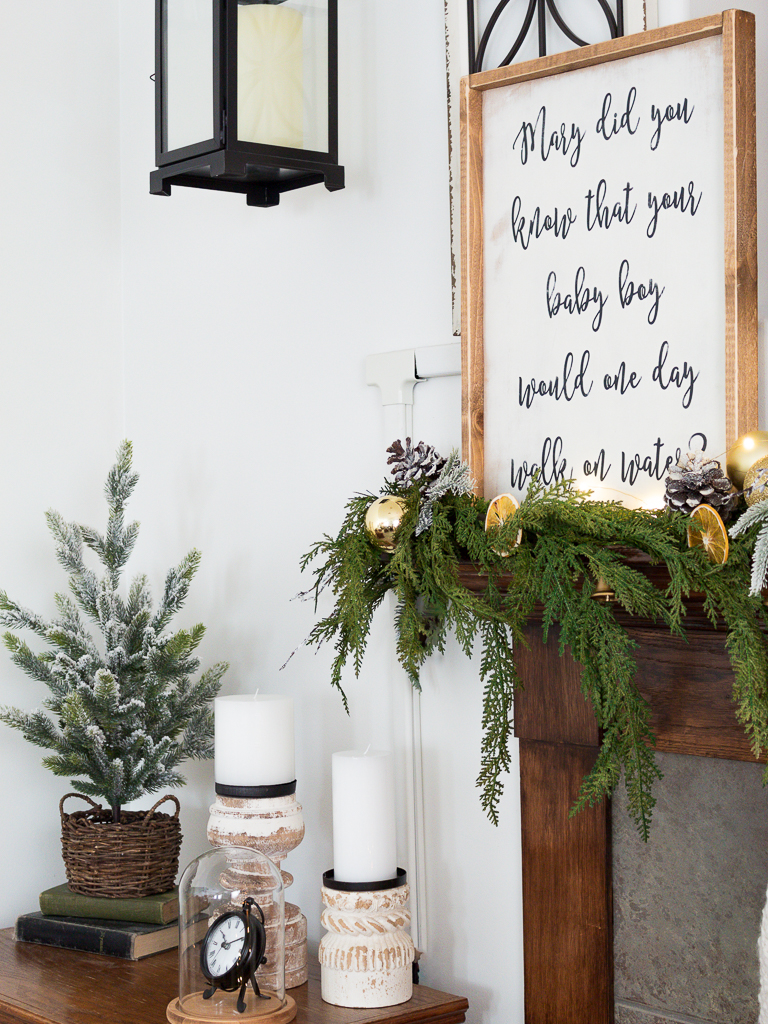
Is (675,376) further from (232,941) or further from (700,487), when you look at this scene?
(232,941)

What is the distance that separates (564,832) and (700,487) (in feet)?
1.52

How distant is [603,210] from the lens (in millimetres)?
1166

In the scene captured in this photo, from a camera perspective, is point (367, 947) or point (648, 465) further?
point (367, 947)

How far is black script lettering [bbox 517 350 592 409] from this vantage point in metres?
1.17

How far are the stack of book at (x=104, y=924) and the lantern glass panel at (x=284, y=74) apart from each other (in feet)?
3.32

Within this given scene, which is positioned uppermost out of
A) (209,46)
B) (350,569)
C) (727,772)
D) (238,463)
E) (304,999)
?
(209,46)

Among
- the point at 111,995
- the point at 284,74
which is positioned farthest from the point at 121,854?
the point at 284,74

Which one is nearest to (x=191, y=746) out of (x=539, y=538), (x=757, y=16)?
(x=539, y=538)

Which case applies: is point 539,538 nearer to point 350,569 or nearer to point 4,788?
point 350,569

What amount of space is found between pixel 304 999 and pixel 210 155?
1007 mm

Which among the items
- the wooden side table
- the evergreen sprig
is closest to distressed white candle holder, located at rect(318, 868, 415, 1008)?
the wooden side table

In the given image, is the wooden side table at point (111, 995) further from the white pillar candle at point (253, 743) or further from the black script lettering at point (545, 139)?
the black script lettering at point (545, 139)

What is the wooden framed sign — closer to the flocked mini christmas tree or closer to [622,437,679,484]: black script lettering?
[622,437,679,484]: black script lettering

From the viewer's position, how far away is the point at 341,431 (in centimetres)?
155
